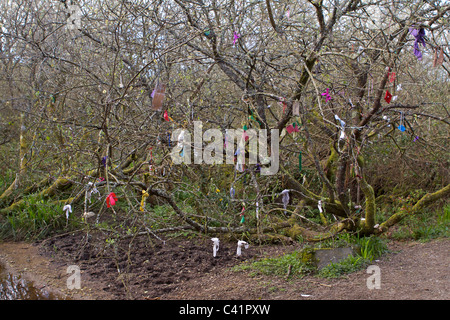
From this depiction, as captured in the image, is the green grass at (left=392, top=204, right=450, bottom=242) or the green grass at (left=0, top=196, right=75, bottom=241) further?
the green grass at (left=0, top=196, right=75, bottom=241)

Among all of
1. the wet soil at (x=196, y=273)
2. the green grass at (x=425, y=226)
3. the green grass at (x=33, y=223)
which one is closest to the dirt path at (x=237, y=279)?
the wet soil at (x=196, y=273)

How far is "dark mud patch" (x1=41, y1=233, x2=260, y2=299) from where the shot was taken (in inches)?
159

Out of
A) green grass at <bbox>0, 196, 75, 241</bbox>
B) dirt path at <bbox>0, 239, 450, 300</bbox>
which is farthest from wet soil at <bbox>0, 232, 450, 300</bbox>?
green grass at <bbox>0, 196, 75, 241</bbox>

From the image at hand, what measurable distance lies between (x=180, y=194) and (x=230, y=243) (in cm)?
192

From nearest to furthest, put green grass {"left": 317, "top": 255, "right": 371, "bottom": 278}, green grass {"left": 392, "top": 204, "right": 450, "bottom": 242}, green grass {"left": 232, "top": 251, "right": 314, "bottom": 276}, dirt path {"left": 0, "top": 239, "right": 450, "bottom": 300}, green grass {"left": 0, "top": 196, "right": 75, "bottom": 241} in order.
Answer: dirt path {"left": 0, "top": 239, "right": 450, "bottom": 300}, green grass {"left": 317, "top": 255, "right": 371, "bottom": 278}, green grass {"left": 232, "top": 251, "right": 314, "bottom": 276}, green grass {"left": 392, "top": 204, "right": 450, "bottom": 242}, green grass {"left": 0, "top": 196, "right": 75, "bottom": 241}

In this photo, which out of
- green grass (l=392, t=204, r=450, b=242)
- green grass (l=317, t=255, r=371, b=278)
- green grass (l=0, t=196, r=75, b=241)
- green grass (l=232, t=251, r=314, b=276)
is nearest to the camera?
green grass (l=317, t=255, r=371, b=278)

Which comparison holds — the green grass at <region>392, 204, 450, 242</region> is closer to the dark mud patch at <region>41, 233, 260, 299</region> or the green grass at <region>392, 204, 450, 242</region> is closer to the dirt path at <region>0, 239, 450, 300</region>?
the dirt path at <region>0, 239, 450, 300</region>

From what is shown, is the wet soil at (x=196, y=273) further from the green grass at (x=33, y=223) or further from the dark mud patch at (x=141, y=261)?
the green grass at (x=33, y=223)

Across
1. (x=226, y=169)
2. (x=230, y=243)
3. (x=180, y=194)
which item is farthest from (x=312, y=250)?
(x=180, y=194)

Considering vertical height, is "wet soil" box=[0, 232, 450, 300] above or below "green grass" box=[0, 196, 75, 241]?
below

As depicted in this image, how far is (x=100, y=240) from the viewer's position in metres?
5.37

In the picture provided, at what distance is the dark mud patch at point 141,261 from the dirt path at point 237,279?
1 cm

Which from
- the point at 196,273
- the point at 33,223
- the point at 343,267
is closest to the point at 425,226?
the point at 343,267

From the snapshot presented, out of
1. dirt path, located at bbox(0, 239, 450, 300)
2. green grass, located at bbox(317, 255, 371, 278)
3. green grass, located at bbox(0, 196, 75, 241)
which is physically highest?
green grass, located at bbox(0, 196, 75, 241)
